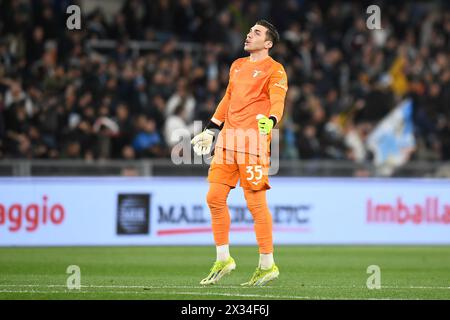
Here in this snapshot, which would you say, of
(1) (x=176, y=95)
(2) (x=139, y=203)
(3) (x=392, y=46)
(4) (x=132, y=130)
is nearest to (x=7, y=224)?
(2) (x=139, y=203)

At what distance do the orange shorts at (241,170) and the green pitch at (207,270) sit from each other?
3.73ft

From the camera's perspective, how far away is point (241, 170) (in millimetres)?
11094

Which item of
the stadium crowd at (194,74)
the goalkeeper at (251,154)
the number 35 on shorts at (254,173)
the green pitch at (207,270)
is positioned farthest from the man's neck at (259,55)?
the stadium crowd at (194,74)

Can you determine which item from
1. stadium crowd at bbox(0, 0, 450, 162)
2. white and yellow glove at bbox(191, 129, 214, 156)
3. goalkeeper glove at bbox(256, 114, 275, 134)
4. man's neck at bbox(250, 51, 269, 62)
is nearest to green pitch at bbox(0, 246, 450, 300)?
white and yellow glove at bbox(191, 129, 214, 156)

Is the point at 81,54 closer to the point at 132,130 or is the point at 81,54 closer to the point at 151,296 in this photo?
the point at 132,130

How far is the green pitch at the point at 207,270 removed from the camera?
33.3 feet

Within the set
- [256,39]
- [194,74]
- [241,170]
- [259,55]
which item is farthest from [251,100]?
[194,74]

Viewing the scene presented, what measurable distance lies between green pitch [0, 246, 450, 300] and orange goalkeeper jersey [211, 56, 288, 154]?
5.20 ft

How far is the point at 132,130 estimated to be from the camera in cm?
2098

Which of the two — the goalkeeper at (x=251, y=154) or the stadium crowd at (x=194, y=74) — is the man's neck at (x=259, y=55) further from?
the stadium crowd at (x=194, y=74)

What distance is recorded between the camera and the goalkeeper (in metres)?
11.0

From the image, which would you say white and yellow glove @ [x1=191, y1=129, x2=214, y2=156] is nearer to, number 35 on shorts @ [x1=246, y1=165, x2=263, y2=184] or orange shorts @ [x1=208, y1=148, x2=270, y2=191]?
orange shorts @ [x1=208, y1=148, x2=270, y2=191]

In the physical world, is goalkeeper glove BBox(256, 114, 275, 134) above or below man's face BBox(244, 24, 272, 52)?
below

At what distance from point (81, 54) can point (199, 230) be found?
15.7 ft
